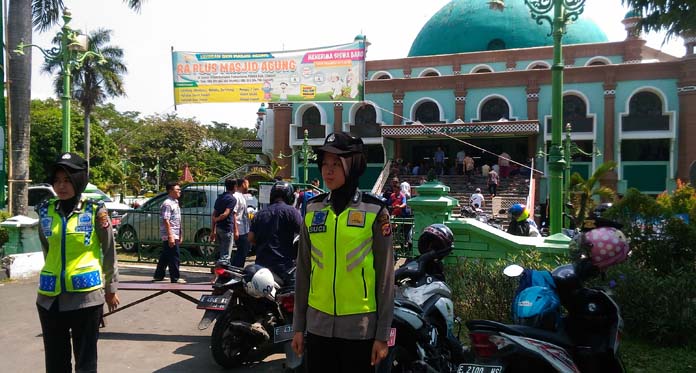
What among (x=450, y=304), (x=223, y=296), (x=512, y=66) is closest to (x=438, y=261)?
(x=450, y=304)

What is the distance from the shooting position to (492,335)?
129 inches

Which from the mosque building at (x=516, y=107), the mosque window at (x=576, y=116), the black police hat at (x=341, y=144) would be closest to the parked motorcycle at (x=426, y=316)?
the black police hat at (x=341, y=144)

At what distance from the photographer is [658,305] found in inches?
216

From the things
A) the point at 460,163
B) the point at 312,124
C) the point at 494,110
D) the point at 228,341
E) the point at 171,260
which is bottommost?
the point at 228,341

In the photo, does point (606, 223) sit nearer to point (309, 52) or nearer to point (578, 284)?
point (578, 284)

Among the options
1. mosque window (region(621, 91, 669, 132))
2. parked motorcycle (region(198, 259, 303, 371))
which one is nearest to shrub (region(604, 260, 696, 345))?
parked motorcycle (region(198, 259, 303, 371))

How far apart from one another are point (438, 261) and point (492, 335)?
1371mm

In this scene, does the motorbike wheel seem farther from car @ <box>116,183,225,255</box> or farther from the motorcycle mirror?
car @ <box>116,183,225,255</box>

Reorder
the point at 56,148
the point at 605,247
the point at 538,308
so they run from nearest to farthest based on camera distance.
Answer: the point at 538,308 < the point at 605,247 < the point at 56,148

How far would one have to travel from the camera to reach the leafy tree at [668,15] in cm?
956

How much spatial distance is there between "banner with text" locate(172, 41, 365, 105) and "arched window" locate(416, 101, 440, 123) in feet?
43.9

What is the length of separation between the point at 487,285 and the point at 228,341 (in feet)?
8.55

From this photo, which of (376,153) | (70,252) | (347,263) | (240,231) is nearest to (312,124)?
(376,153)

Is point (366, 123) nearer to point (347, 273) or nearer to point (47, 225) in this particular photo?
point (47, 225)
